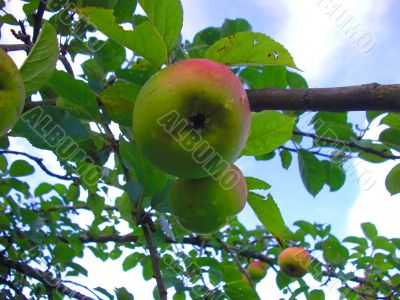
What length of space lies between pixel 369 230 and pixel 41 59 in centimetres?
297

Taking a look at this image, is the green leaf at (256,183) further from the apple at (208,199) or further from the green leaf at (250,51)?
the green leaf at (250,51)

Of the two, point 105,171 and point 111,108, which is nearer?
point 111,108

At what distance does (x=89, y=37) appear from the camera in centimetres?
169

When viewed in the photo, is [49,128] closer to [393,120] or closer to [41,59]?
[41,59]

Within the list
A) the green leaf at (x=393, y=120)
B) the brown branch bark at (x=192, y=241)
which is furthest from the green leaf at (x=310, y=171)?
the brown branch bark at (x=192, y=241)

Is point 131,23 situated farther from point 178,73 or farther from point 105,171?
point 178,73

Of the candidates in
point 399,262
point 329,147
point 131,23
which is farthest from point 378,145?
point 131,23

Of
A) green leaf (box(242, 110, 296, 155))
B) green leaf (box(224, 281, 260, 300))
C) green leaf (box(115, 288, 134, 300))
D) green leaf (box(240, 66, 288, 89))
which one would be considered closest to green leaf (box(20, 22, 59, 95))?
green leaf (box(242, 110, 296, 155))

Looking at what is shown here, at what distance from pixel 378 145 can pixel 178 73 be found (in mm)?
1602

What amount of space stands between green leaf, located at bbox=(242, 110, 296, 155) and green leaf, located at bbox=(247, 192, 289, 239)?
142mm

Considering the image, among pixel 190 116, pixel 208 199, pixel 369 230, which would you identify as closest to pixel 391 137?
pixel 208 199

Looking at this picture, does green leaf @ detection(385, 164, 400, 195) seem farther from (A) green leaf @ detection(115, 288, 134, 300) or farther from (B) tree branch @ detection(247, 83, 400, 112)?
(A) green leaf @ detection(115, 288, 134, 300)

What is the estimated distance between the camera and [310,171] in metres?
2.01

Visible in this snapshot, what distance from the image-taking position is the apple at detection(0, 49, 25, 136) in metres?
0.72
